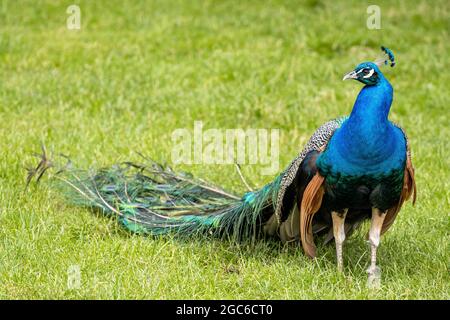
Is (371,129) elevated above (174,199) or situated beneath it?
elevated above

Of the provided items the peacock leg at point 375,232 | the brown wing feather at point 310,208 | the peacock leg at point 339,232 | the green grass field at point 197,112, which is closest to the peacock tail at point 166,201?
the green grass field at point 197,112

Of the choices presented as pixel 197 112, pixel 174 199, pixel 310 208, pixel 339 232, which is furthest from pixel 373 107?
pixel 197 112

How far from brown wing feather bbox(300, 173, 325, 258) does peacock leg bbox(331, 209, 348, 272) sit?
0.13m

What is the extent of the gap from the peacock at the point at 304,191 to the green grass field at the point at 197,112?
0.13 m

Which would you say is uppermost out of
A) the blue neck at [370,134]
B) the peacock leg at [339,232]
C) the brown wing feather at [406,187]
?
the blue neck at [370,134]

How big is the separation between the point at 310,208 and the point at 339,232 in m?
0.24

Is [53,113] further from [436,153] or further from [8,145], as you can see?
[436,153]

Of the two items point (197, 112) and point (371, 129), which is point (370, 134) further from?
point (197, 112)

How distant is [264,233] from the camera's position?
5230mm

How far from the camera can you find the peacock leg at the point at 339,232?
4762mm

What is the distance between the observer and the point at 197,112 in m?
8.01

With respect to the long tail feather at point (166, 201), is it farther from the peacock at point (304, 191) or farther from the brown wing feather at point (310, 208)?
the brown wing feather at point (310, 208)

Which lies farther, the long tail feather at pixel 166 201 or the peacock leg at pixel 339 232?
the long tail feather at pixel 166 201

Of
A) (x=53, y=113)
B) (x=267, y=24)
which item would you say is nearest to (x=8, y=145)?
(x=53, y=113)
